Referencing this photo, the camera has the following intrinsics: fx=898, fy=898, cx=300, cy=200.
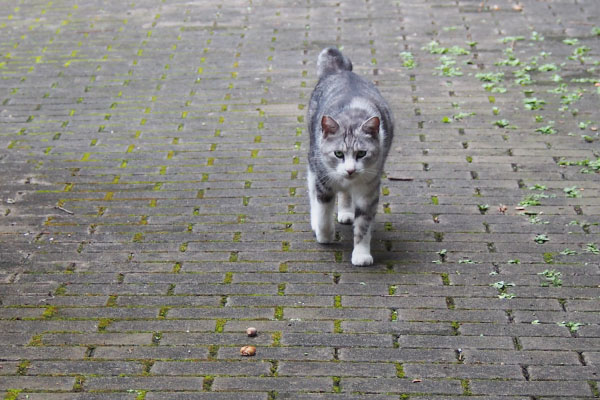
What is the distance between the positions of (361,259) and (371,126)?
89 cm

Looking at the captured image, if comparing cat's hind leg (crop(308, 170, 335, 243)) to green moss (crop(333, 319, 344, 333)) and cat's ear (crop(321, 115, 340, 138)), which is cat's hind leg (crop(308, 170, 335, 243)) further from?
green moss (crop(333, 319, 344, 333))

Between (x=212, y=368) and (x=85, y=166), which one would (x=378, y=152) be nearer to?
(x=212, y=368)

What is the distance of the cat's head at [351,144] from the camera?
5641mm

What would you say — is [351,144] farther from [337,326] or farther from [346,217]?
[337,326]

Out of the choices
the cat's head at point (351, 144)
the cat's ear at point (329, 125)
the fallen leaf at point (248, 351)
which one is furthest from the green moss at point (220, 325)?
the cat's ear at point (329, 125)

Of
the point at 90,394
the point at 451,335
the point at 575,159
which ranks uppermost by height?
the point at 575,159

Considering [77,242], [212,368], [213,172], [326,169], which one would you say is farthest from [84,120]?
[212,368]

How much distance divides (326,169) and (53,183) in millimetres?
2455

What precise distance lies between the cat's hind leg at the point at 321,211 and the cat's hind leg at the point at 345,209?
330mm

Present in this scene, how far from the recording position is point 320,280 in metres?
5.74

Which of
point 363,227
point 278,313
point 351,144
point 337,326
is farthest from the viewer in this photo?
point 363,227

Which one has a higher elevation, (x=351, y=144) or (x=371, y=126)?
(x=371, y=126)

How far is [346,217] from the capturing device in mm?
6512

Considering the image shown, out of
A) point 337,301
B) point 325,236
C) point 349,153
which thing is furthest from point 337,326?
point 349,153
